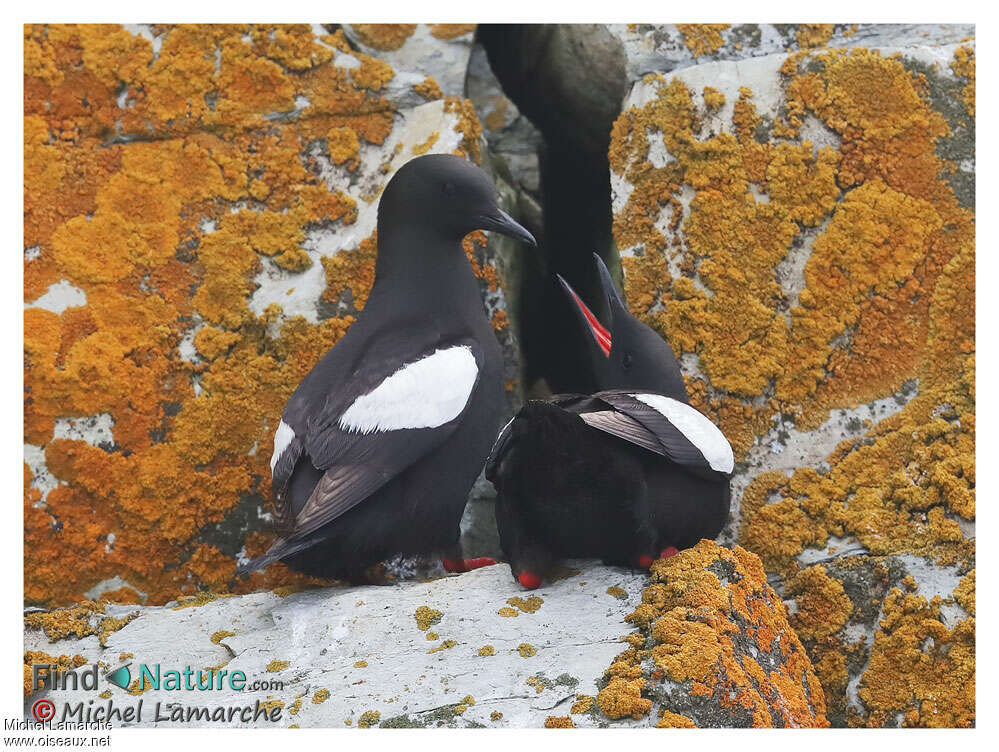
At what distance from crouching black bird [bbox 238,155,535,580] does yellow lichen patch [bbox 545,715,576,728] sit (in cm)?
138

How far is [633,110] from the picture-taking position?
615 centimetres

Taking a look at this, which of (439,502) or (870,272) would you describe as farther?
(870,272)

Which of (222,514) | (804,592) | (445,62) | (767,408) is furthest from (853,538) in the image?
(445,62)

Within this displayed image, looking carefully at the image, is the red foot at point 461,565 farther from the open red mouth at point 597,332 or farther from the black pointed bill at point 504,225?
the black pointed bill at point 504,225

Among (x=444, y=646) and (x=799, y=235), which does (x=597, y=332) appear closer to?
(x=799, y=235)

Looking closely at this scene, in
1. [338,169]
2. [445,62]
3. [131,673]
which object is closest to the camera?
[131,673]

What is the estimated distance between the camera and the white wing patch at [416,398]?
473 centimetres

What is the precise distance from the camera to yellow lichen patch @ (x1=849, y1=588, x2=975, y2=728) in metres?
4.44

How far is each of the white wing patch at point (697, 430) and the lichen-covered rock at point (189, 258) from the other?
58.6 inches

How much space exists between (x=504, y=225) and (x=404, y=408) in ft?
3.57

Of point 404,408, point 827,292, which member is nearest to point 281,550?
point 404,408

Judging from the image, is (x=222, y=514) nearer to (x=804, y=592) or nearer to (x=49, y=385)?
(x=49, y=385)

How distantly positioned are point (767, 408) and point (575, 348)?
1666 millimetres

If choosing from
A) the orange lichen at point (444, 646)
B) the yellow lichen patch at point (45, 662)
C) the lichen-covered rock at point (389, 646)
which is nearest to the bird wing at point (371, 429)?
the lichen-covered rock at point (389, 646)
